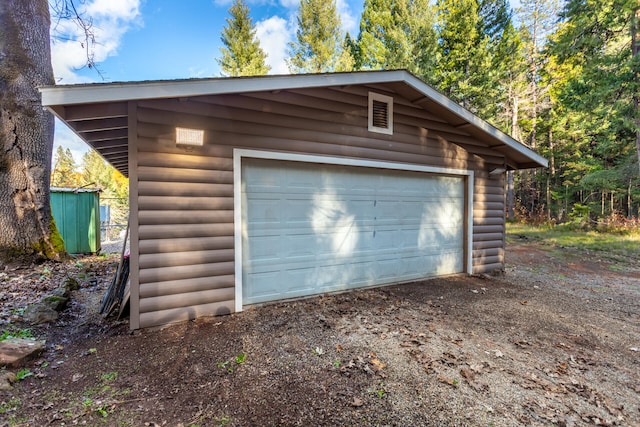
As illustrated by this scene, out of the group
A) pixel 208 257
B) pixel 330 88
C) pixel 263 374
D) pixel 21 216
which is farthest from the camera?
pixel 21 216

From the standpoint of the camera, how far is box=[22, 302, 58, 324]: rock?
3291 millimetres

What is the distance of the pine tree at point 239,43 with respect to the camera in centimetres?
1616

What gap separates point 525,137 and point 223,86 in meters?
20.8

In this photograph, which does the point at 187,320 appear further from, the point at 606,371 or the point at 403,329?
the point at 606,371

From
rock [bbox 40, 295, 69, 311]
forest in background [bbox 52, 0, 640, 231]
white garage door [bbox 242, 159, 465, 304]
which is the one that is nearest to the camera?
rock [bbox 40, 295, 69, 311]

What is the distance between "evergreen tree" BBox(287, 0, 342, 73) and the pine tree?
2811 millimetres

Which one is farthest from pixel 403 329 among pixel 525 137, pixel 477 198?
pixel 525 137

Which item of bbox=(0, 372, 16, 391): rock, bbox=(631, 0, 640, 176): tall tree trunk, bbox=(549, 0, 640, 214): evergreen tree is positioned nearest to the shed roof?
bbox=(0, 372, 16, 391): rock

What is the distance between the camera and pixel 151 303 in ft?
10.4

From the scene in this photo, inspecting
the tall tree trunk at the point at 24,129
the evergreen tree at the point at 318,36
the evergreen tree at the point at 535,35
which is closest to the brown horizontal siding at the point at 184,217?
the tall tree trunk at the point at 24,129

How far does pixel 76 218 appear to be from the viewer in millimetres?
7852

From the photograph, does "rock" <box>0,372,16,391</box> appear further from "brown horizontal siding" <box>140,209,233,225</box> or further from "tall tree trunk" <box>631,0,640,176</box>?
"tall tree trunk" <box>631,0,640,176</box>

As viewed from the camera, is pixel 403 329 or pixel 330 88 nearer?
pixel 403 329

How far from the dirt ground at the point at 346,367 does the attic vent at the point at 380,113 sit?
266 centimetres
